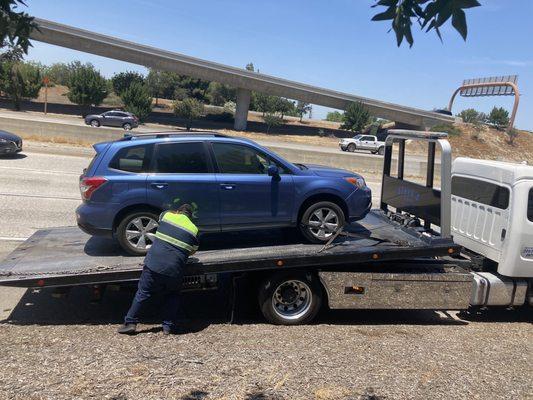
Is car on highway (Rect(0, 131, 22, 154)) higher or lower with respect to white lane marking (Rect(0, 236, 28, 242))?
higher

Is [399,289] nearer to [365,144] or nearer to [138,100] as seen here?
[365,144]

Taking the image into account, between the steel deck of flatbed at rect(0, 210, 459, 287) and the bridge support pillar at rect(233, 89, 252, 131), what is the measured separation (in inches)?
2216

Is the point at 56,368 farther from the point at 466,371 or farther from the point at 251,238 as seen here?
the point at 466,371

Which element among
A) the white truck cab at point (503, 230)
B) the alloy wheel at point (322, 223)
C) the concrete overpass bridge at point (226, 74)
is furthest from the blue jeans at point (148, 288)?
the concrete overpass bridge at point (226, 74)

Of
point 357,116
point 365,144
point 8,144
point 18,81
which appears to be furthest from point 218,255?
point 357,116

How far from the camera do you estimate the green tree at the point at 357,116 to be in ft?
221

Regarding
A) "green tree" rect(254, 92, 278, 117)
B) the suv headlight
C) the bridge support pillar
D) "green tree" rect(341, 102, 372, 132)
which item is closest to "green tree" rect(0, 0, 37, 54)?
the suv headlight

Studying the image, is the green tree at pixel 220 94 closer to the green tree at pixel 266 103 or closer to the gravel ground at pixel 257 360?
the green tree at pixel 266 103

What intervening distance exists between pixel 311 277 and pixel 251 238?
119cm

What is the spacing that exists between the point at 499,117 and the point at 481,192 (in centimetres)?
8912

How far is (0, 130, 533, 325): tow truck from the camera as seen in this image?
19.6ft

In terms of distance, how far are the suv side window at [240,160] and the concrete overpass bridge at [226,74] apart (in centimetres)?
4882

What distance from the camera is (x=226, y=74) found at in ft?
203

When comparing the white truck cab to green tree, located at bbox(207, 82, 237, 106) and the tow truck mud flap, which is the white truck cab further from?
green tree, located at bbox(207, 82, 237, 106)
